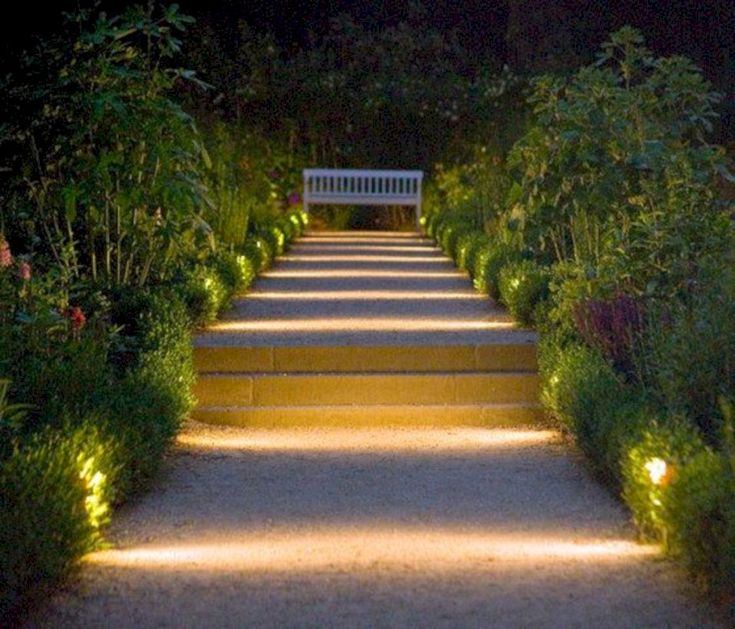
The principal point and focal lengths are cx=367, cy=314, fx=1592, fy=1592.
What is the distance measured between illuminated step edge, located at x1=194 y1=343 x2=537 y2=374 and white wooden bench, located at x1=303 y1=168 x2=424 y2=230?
1307cm

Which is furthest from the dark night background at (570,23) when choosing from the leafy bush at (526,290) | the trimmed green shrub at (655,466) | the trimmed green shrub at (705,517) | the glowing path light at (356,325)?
the trimmed green shrub at (705,517)

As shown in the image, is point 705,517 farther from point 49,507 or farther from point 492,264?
point 492,264

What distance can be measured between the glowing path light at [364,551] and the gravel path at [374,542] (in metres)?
0.01

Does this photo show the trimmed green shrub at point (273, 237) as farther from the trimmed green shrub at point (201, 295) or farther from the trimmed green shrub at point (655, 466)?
the trimmed green shrub at point (655, 466)

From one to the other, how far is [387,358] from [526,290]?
1606mm

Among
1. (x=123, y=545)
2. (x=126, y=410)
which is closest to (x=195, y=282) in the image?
(x=126, y=410)

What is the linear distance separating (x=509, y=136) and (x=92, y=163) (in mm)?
10083

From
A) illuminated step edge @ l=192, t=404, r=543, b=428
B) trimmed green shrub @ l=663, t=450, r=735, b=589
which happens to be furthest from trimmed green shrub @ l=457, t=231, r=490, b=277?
trimmed green shrub @ l=663, t=450, r=735, b=589

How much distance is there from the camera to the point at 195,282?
11.4 metres

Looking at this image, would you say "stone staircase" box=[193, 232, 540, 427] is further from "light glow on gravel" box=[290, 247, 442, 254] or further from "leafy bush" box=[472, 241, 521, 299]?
"light glow on gravel" box=[290, 247, 442, 254]

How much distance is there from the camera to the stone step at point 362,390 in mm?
9516

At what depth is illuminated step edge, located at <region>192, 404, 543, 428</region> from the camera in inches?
365

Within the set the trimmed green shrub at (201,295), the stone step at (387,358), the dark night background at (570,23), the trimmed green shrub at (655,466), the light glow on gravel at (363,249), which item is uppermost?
the dark night background at (570,23)

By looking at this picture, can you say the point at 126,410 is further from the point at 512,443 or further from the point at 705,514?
the point at 705,514
